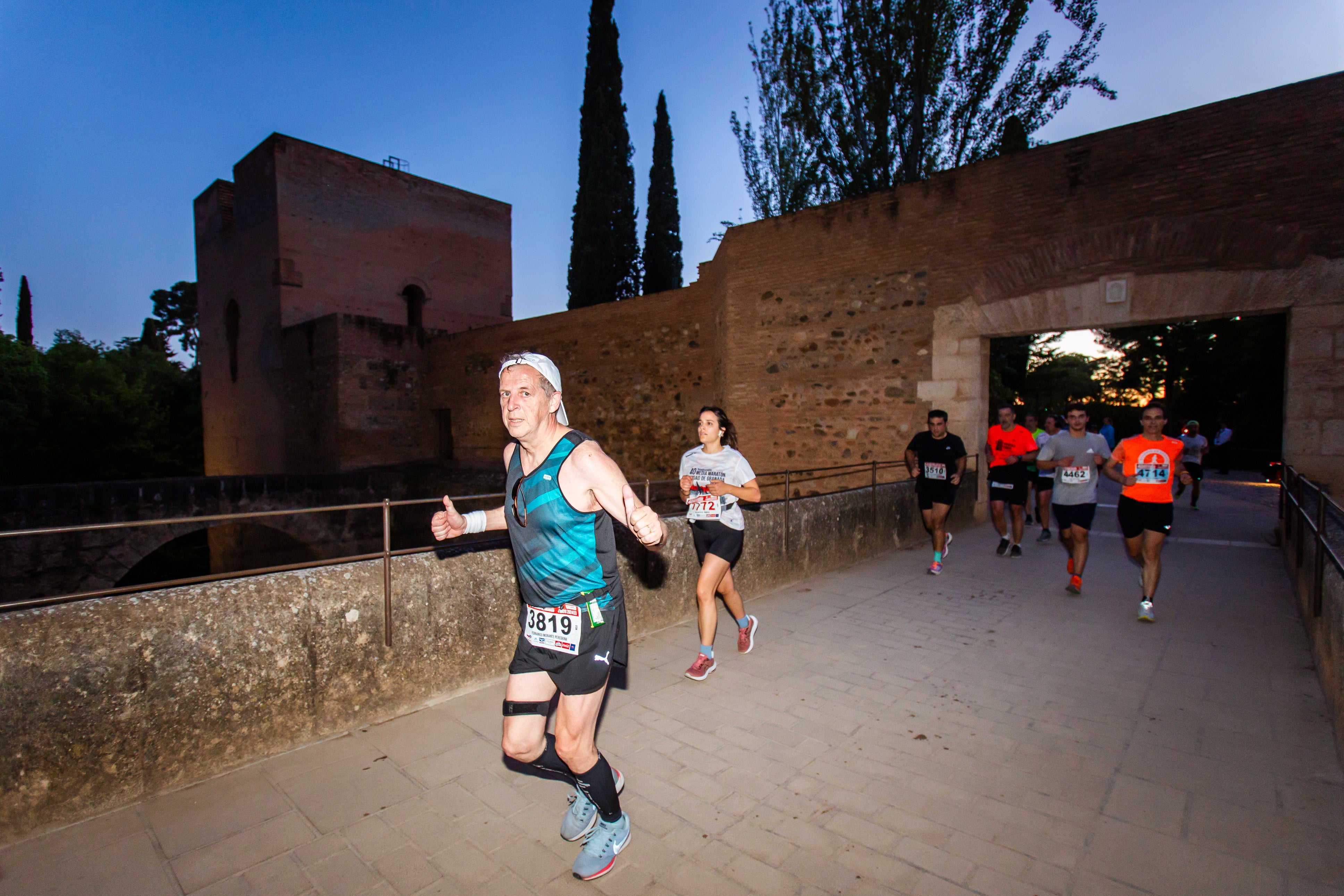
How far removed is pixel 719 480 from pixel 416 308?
71.3ft

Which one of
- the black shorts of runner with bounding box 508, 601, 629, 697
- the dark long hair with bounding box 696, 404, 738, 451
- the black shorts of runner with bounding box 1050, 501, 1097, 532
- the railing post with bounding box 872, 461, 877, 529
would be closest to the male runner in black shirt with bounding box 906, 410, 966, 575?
the railing post with bounding box 872, 461, 877, 529

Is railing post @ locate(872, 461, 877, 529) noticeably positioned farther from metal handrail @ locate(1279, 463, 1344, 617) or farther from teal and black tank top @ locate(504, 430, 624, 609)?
teal and black tank top @ locate(504, 430, 624, 609)

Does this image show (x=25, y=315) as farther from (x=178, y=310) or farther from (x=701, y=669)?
(x=701, y=669)

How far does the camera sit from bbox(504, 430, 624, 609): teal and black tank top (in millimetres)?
2164

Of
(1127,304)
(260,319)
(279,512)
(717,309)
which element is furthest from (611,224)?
(279,512)

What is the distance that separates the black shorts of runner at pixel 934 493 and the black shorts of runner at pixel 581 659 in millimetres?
5087

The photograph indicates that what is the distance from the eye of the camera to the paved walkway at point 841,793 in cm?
221

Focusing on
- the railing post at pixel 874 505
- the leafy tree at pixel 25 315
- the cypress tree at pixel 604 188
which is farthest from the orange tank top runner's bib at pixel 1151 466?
the leafy tree at pixel 25 315

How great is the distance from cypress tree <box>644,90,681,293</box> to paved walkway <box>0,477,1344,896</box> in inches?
893

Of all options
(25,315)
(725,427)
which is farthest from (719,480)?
(25,315)

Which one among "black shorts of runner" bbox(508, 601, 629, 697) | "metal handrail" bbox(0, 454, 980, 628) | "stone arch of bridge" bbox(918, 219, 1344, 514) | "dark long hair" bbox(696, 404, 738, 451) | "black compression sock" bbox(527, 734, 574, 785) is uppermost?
"stone arch of bridge" bbox(918, 219, 1344, 514)

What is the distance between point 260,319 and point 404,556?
21.1 meters

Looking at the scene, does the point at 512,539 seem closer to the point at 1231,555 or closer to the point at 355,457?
the point at 1231,555

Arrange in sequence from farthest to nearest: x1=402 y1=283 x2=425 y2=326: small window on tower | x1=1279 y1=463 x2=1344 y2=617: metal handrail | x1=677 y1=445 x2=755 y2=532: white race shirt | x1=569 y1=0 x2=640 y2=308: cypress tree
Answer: x1=569 y1=0 x2=640 y2=308: cypress tree < x1=402 y1=283 x2=425 y2=326: small window on tower < x1=677 y1=445 x2=755 y2=532: white race shirt < x1=1279 y1=463 x2=1344 y2=617: metal handrail
